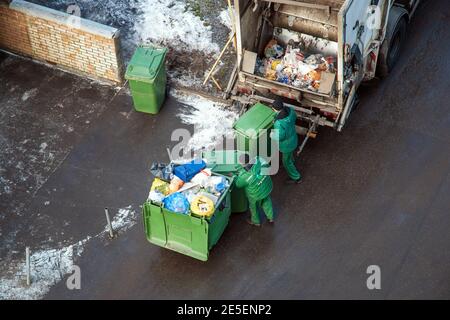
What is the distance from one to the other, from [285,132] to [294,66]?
5.00 ft

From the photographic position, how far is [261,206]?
9781 mm

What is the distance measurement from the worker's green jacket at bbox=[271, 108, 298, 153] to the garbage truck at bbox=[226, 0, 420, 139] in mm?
716

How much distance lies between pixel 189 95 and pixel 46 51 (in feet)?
8.74

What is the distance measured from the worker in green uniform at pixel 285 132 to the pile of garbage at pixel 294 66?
81 cm

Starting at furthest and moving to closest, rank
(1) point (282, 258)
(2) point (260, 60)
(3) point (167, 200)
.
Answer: (2) point (260, 60)
(1) point (282, 258)
(3) point (167, 200)

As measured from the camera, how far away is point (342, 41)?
9.52 m

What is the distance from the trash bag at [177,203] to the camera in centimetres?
888

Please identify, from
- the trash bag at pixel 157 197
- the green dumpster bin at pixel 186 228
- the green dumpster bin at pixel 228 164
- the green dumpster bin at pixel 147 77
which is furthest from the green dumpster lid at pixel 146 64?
the green dumpster bin at pixel 186 228

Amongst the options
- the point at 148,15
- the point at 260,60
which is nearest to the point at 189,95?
the point at 260,60

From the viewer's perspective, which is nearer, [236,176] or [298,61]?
[236,176]

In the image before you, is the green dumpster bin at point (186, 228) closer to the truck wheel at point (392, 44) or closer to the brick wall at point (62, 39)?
the brick wall at point (62, 39)

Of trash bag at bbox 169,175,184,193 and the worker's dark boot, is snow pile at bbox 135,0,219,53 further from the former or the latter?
trash bag at bbox 169,175,184,193

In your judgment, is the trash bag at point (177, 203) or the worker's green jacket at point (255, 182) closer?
the trash bag at point (177, 203)
